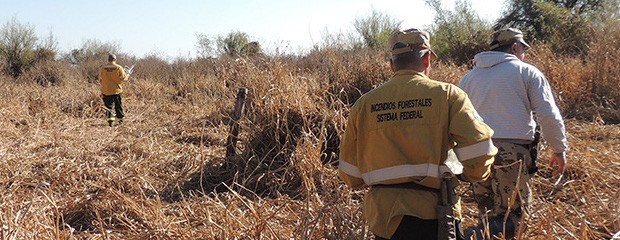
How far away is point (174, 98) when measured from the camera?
604 inches

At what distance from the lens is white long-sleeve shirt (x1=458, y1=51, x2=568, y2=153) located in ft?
10.1

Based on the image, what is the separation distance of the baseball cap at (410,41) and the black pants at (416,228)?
0.66 m

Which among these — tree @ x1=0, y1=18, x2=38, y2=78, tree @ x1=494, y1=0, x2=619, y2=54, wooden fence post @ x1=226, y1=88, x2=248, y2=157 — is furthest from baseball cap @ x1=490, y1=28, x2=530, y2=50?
tree @ x1=0, y1=18, x2=38, y2=78

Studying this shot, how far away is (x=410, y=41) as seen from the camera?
2.23 m

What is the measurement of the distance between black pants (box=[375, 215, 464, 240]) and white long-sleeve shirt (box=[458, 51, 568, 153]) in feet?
3.72

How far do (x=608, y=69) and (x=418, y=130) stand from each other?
8.22 metres

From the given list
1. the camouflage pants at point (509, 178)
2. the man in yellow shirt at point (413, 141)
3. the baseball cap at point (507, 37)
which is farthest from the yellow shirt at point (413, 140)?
the baseball cap at point (507, 37)

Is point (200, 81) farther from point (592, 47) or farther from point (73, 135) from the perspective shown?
point (592, 47)

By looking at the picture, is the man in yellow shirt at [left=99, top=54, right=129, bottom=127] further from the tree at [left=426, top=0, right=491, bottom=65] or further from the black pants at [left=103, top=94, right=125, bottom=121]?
the tree at [left=426, top=0, right=491, bottom=65]

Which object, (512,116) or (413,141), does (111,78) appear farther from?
(413,141)

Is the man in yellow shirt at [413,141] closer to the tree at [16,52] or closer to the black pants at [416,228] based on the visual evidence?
the black pants at [416,228]

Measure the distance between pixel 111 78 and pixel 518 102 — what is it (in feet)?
31.4

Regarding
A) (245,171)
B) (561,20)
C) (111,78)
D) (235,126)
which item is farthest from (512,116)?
(561,20)

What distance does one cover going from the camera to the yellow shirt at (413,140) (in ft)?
7.02
